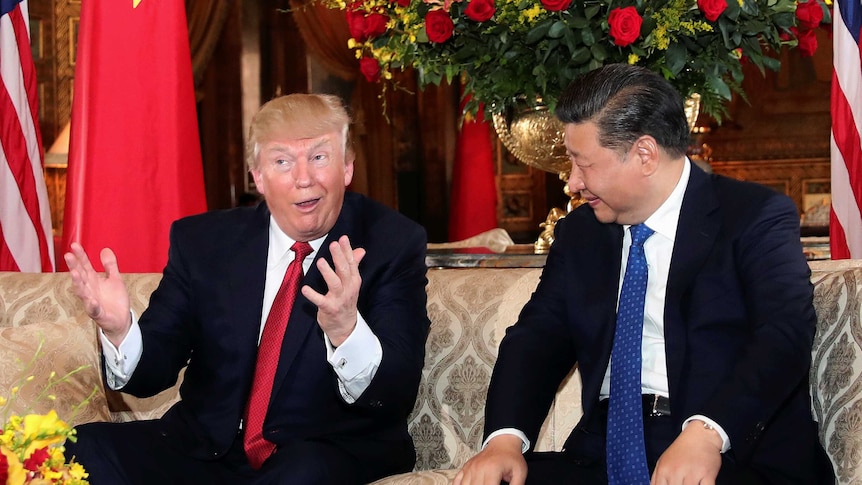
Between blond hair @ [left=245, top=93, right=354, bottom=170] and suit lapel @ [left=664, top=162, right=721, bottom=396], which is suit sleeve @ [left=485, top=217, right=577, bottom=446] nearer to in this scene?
suit lapel @ [left=664, top=162, right=721, bottom=396]

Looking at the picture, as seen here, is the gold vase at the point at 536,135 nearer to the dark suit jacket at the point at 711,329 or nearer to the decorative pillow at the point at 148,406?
the dark suit jacket at the point at 711,329

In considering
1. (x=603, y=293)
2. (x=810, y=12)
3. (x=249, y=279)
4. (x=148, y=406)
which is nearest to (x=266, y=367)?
(x=249, y=279)

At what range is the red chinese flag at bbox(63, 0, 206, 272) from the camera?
359 cm

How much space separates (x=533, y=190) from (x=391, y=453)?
30.5ft

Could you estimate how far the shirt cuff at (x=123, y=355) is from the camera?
240cm

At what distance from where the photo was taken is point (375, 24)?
317cm

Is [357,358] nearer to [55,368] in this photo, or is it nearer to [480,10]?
[55,368]

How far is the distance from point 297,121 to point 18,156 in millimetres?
1920

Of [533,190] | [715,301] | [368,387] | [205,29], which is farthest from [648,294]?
[533,190]

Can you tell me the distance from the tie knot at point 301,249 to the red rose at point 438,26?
750 mm

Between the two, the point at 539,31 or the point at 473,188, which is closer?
the point at 539,31

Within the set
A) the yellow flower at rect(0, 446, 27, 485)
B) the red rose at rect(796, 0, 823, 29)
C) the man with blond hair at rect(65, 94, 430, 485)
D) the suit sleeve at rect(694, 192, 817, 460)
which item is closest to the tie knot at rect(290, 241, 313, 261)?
the man with blond hair at rect(65, 94, 430, 485)

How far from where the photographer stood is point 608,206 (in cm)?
227

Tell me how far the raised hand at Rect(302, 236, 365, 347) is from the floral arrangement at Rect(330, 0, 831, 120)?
39.3 inches
